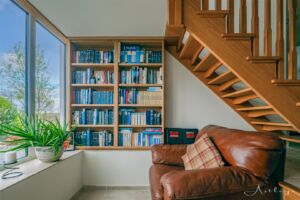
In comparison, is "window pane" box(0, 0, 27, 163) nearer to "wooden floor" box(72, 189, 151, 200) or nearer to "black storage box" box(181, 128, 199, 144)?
"wooden floor" box(72, 189, 151, 200)

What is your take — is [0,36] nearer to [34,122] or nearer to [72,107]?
[34,122]

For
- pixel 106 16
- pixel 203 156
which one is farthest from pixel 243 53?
pixel 106 16

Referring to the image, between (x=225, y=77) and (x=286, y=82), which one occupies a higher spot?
(x=225, y=77)

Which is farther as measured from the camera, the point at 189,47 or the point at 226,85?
the point at 226,85

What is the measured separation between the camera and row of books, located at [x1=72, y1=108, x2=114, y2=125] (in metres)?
3.08

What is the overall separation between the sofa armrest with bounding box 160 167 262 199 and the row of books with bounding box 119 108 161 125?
154 cm

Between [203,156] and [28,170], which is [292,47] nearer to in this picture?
[203,156]

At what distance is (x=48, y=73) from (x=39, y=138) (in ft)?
3.21

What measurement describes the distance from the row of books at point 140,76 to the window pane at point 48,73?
887 mm

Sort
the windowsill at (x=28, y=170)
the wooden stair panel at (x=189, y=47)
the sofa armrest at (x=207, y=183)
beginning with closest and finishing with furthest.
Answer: the sofa armrest at (x=207, y=183), the windowsill at (x=28, y=170), the wooden stair panel at (x=189, y=47)

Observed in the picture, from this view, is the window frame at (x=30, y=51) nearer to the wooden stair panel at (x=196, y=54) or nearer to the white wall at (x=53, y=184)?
the white wall at (x=53, y=184)

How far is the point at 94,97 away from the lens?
3104mm

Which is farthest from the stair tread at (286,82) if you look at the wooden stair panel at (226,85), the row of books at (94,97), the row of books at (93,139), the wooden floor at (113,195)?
the row of books at (93,139)

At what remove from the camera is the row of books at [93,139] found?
3.06 m
